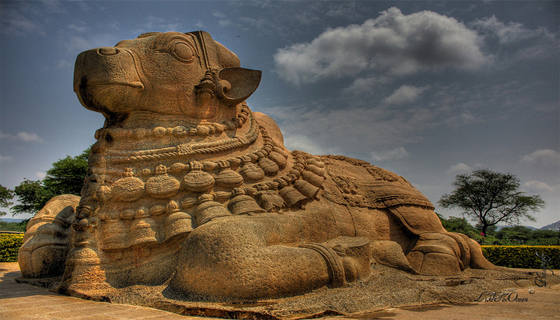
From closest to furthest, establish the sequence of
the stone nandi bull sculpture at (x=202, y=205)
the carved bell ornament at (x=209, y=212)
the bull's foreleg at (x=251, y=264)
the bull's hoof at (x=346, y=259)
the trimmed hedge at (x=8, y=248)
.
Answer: the bull's foreleg at (x=251, y=264), the stone nandi bull sculpture at (x=202, y=205), the bull's hoof at (x=346, y=259), the carved bell ornament at (x=209, y=212), the trimmed hedge at (x=8, y=248)

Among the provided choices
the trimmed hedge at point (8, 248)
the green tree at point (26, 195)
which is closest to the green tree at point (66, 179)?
the green tree at point (26, 195)

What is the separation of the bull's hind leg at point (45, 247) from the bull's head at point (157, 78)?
63.6 inches

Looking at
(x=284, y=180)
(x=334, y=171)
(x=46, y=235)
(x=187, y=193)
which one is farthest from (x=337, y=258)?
(x=46, y=235)

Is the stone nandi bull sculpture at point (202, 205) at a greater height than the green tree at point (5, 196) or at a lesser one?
lesser

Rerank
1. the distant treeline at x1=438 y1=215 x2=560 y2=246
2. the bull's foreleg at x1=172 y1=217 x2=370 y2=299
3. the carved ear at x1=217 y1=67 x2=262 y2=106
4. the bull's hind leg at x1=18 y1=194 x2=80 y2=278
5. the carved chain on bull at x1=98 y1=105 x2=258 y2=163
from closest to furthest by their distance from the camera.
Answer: the bull's foreleg at x1=172 y1=217 x2=370 y2=299 < the carved chain on bull at x1=98 y1=105 x2=258 y2=163 < the bull's hind leg at x1=18 y1=194 x2=80 y2=278 < the carved ear at x1=217 y1=67 x2=262 y2=106 < the distant treeline at x1=438 y1=215 x2=560 y2=246

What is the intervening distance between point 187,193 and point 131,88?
1.30 metres

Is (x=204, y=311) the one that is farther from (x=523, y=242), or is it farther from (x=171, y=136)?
(x=523, y=242)

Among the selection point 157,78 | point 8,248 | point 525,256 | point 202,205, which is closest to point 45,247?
point 202,205

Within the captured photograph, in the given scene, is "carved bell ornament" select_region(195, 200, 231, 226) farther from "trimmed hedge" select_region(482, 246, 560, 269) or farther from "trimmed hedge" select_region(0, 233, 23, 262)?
"trimmed hedge" select_region(482, 246, 560, 269)

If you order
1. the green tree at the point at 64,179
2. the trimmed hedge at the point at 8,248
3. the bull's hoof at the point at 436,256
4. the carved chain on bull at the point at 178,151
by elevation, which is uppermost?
the green tree at the point at 64,179

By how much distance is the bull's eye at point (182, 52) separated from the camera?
13.8ft

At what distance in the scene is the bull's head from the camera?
3.98 m

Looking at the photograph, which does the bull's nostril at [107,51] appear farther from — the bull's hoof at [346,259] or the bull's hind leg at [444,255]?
the bull's hind leg at [444,255]

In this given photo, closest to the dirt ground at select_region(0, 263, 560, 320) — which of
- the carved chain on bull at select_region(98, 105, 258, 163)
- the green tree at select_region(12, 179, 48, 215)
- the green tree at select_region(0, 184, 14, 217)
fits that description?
the carved chain on bull at select_region(98, 105, 258, 163)
